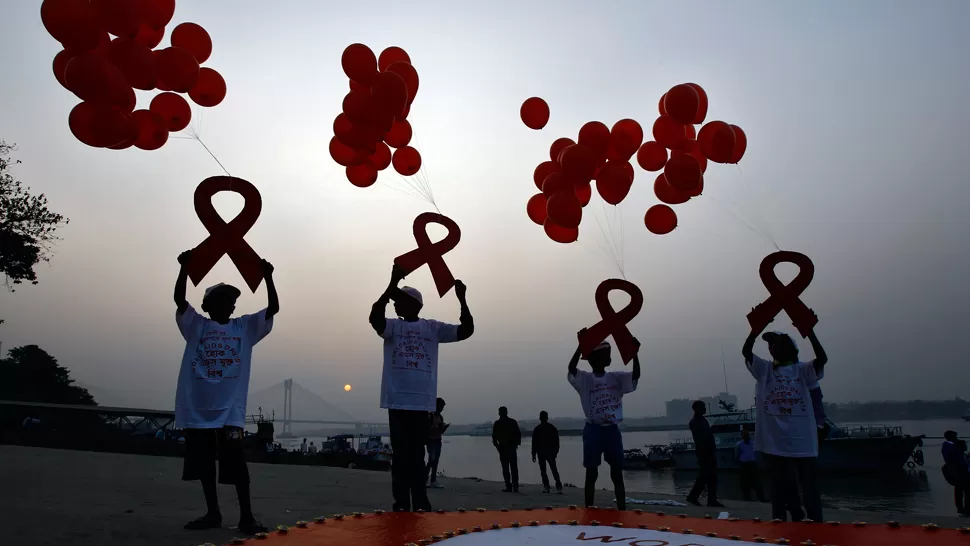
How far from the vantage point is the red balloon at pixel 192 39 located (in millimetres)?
5527

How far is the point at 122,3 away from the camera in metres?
4.61

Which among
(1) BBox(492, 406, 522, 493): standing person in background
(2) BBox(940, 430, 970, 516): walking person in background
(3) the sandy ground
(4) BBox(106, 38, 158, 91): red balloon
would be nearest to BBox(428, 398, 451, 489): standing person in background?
(1) BBox(492, 406, 522, 493): standing person in background

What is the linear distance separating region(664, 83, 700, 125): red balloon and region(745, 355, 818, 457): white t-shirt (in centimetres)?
264

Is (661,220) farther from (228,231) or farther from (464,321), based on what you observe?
(228,231)

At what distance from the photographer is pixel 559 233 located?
7.02m

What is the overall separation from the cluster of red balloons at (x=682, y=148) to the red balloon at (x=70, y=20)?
513cm

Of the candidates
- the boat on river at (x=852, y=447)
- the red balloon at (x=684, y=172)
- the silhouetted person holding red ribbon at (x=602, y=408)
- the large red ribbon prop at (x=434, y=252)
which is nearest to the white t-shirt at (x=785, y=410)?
the silhouetted person holding red ribbon at (x=602, y=408)

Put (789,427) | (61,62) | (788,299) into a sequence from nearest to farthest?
(789,427) < (61,62) < (788,299)

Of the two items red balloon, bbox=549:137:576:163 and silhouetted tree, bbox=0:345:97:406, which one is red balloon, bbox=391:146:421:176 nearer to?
red balloon, bbox=549:137:576:163

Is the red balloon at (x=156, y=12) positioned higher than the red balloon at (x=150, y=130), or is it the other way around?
the red balloon at (x=156, y=12)

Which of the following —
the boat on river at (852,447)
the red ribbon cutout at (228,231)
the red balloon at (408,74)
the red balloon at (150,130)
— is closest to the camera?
the red ribbon cutout at (228,231)

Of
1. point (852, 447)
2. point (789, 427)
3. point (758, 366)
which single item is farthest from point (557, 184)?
point (852, 447)

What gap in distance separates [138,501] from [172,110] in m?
3.51

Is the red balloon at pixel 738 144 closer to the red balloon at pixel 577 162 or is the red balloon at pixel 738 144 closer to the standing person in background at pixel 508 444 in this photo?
the red balloon at pixel 577 162
